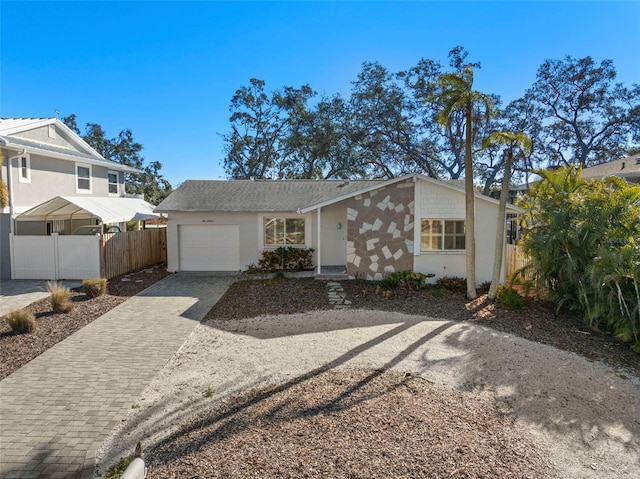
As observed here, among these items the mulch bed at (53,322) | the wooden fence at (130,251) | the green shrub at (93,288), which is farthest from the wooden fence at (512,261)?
the wooden fence at (130,251)

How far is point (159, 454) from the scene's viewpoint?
3.91 m

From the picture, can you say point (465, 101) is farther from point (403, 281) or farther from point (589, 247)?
point (403, 281)

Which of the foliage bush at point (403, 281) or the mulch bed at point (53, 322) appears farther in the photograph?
the foliage bush at point (403, 281)

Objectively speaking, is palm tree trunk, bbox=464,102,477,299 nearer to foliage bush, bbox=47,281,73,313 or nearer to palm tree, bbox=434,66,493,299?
palm tree, bbox=434,66,493,299

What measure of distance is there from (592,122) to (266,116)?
25.2 metres

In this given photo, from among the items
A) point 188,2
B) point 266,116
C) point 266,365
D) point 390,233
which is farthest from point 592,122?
point 266,365

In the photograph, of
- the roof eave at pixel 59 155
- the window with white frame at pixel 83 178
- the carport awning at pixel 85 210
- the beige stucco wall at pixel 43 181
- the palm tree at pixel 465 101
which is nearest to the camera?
the palm tree at pixel 465 101

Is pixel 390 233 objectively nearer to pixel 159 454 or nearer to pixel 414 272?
pixel 414 272

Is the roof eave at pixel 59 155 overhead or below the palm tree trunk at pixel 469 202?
overhead

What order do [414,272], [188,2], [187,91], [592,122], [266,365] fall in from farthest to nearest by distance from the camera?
[592,122]
[187,91]
[414,272]
[188,2]
[266,365]

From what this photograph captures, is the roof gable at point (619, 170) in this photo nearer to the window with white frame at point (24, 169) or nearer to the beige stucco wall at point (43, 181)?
the beige stucco wall at point (43, 181)

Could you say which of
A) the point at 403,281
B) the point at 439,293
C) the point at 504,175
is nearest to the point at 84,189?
the point at 403,281

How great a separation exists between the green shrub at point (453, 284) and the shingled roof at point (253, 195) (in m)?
4.82

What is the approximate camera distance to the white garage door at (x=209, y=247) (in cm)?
1595
